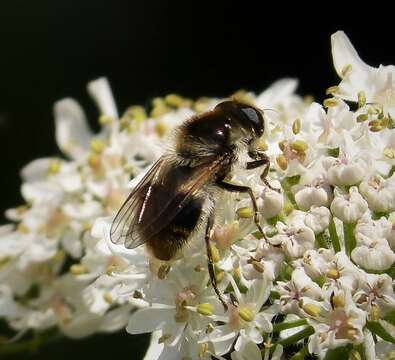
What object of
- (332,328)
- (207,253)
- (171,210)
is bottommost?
(332,328)

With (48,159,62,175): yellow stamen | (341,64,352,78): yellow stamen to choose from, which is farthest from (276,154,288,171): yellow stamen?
(48,159,62,175): yellow stamen

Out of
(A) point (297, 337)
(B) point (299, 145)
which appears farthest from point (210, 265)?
(B) point (299, 145)

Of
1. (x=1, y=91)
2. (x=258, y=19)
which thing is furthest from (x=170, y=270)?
(x=258, y=19)

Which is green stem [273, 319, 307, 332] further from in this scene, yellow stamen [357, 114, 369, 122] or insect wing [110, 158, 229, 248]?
yellow stamen [357, 114, 369, 122]

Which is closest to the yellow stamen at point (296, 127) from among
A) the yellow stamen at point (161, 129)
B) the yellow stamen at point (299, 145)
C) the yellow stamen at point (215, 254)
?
the yellow stamen at point (299, 145)

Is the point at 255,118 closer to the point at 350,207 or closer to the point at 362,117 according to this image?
the point at 362,117

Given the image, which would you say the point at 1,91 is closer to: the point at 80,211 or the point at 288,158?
the point at 80,211
